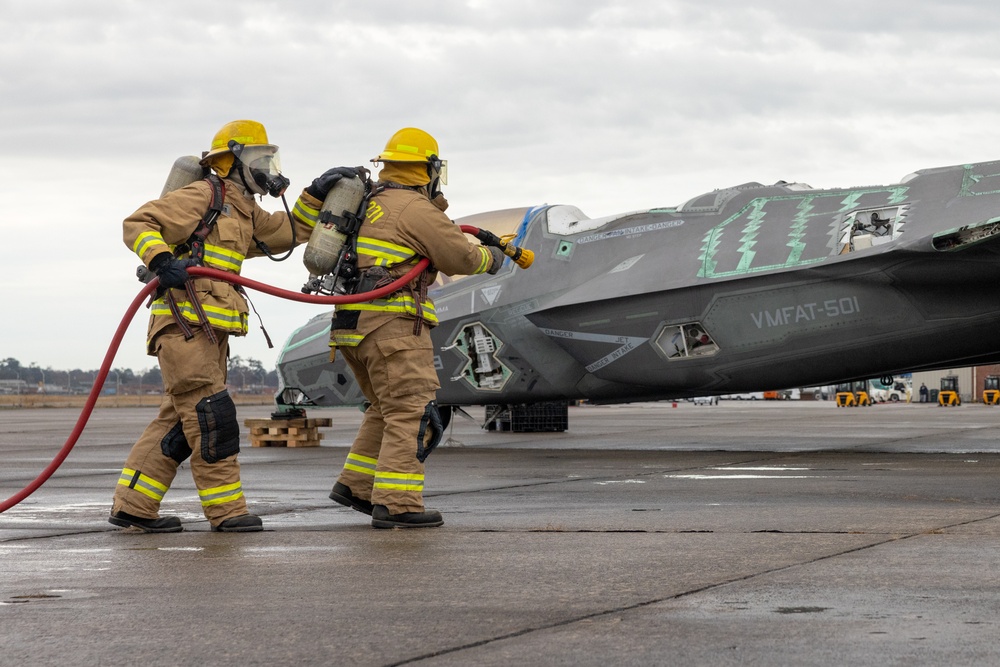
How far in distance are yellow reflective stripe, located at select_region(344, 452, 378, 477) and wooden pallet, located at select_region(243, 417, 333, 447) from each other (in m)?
9.21

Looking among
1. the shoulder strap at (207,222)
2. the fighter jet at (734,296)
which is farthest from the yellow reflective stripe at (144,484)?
the fighter jet at (734,296)

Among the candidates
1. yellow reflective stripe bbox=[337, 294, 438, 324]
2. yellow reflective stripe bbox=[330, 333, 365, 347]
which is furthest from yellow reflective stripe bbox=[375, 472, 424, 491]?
yellow reflective stripe bbox=[337, 294, 438, 324]

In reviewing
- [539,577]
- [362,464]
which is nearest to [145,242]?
[362,464]

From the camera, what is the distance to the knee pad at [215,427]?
24.1ft

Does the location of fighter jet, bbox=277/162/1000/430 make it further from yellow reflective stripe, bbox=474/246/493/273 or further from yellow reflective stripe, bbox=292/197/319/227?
yellow reflective stripe, bbox=292/197/319/227

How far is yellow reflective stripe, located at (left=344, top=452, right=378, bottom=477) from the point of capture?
8.12m

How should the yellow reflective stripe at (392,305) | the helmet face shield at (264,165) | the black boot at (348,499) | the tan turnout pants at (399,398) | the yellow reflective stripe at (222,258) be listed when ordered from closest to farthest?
the tan turnout pants at (399,398) < the yellow reflective stripe at (222,258) < the yellow reflective stripe at (392,305) < the helmet face shield at (264,165) < the black boot at (348,499)

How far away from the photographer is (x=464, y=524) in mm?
7508

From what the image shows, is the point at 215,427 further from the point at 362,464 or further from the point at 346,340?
the point at 362,464

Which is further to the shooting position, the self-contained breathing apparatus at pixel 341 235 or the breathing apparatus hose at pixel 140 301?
the self-contained breathing apparatus at pixel 341 235

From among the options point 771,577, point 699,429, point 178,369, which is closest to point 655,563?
point 771,577

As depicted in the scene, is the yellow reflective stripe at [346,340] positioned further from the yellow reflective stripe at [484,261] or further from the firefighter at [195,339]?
the yellow reflective stripe at [484,261]

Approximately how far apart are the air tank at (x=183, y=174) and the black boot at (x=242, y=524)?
81.3 inches

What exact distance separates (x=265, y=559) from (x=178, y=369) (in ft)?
5.69
